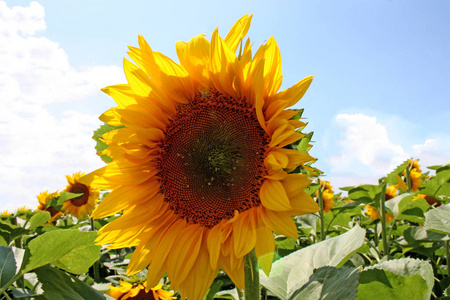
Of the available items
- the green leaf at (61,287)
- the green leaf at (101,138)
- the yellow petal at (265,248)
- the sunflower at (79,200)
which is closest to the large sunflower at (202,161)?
the yellow petal at (265,248)

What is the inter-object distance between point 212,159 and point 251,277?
589mm

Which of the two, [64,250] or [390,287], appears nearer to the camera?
[390,287]

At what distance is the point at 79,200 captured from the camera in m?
7.37

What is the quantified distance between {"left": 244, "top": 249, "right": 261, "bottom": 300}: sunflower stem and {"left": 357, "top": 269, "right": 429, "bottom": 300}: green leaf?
0.43m

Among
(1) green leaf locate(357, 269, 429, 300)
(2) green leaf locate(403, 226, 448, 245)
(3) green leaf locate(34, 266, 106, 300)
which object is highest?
(3) green leaf locate(34, 266, 106, 300)

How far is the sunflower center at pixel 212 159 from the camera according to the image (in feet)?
6.14

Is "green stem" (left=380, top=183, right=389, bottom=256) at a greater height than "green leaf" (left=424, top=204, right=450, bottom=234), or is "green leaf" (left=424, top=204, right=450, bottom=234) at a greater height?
"green leaf" (left=424, top=204, right=450, bottom=234)

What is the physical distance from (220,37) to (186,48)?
0.17 metres

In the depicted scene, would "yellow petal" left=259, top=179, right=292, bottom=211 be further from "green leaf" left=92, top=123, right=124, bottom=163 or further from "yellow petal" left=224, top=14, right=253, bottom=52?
"green leaf" left=92, top=123, right=124, bottom=163

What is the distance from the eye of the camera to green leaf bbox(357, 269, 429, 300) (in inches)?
61.4

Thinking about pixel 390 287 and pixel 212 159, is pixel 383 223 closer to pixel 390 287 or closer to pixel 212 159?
pixel 390 287

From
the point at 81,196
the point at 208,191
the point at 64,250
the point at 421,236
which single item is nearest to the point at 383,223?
the point at 421,236

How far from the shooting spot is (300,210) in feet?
5.41

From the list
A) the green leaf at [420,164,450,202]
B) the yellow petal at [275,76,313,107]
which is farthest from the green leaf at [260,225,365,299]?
the green leaf at [420,164,450,202]
